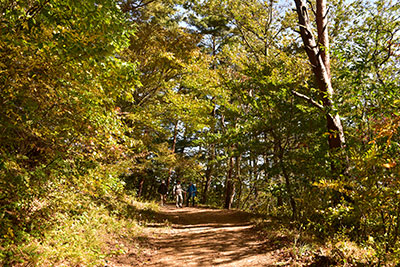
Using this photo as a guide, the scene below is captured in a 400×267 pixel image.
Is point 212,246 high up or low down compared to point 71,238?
down

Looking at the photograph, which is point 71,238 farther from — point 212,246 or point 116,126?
point 212,246

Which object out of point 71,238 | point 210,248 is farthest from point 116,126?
point 210,248

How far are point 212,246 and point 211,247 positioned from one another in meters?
0.07

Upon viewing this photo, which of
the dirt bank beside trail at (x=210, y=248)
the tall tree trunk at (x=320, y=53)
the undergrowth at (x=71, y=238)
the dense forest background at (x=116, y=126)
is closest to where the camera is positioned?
the dense forest background at (x=116, y=126)

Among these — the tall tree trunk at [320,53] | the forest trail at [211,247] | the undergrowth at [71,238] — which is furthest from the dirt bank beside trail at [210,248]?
the tall tree trunk at [320,53]

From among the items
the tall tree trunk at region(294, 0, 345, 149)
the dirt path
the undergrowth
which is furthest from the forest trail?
the tall tree trunk at region(294, 0, 345, 149)

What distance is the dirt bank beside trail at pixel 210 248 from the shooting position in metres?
5.19

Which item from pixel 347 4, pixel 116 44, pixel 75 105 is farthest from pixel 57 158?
pixel 347 4

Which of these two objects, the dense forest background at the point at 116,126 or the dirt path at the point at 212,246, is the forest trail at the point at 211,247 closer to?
the dirt path at the point at 212,246

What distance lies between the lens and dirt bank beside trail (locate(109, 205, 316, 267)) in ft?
17.0

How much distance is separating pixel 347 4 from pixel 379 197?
27.2 ft

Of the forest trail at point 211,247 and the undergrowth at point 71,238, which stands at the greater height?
the undergrowth at point 71,238

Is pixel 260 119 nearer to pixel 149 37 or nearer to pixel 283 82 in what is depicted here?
pixel 283 82

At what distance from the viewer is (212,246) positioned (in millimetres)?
6293
